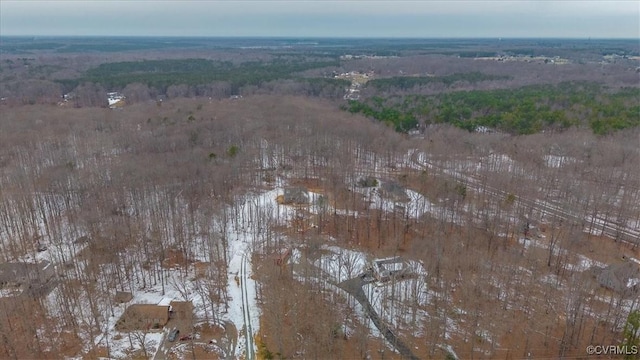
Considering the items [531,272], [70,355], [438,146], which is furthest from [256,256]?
[438,146]

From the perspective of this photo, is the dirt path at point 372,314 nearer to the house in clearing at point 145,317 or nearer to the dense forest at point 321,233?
the dense forest at point 321,233

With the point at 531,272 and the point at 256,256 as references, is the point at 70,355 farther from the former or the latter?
the point at 531,272

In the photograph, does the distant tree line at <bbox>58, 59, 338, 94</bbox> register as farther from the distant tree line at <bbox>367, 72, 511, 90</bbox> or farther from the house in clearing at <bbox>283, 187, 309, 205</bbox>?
the house in clearing at <bbox>283, 187, 309, 205</bbox>

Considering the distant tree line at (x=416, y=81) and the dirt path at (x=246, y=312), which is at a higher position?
the distant tree line at (x=416, y=81)

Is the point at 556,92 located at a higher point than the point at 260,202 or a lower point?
higher

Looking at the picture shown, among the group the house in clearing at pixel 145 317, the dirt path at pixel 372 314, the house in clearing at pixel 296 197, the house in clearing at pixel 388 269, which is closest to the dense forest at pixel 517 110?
the house in clearing at pixel 296 197

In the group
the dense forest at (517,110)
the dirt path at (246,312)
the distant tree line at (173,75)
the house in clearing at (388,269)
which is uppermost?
the distant tree line at (173,75)
